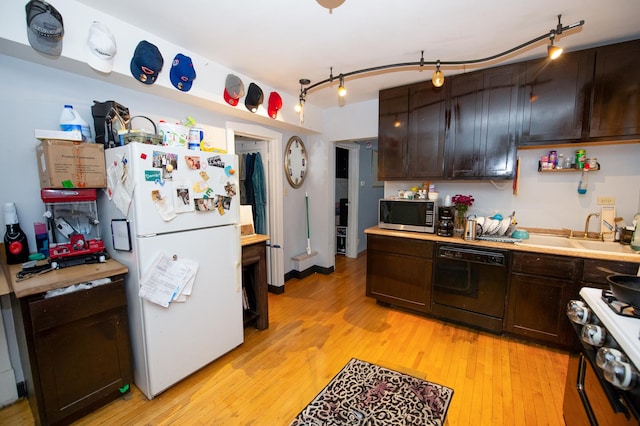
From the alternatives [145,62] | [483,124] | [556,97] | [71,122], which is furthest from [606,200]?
[71,122]

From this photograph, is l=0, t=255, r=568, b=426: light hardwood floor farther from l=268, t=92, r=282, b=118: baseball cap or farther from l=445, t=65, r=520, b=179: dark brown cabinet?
l=268, t=92, r=282, b=118: baseball cap

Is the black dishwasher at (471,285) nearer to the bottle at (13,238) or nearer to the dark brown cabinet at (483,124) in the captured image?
the dark brown cabinet at (483,124)

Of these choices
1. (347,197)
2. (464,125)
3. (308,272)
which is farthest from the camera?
(347,197)

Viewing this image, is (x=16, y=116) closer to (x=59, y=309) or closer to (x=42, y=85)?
(x=42, y=85)

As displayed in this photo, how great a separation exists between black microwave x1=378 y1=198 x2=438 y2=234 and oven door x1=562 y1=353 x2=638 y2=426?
160cm

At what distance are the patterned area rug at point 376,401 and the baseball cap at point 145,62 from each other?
8.29ft

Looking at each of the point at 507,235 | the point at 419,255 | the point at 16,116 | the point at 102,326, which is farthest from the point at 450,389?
the point at 16,116

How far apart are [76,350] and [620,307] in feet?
8.92

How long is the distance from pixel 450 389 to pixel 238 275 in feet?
5.85

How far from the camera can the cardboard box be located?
158 centimetres

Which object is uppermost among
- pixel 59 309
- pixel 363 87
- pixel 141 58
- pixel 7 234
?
pixel 363 87

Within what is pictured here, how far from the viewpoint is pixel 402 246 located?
2.85 meters

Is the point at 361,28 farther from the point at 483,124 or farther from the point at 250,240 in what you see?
the point at 250,240

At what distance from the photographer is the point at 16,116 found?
168 centimetres
